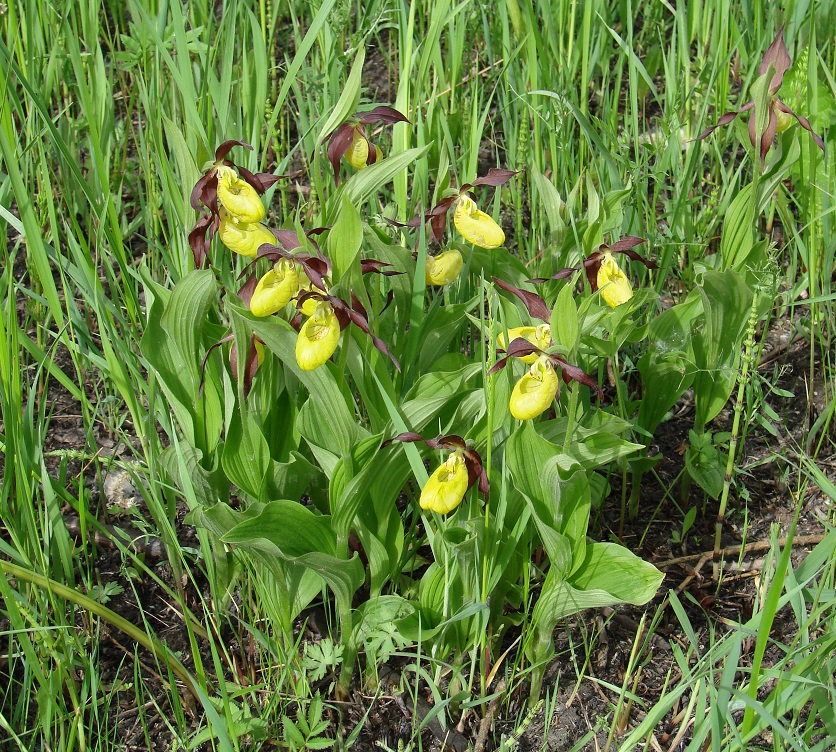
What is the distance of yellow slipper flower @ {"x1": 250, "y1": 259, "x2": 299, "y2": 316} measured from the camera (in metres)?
1.26

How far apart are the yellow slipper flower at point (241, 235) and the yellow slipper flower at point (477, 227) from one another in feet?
1.19

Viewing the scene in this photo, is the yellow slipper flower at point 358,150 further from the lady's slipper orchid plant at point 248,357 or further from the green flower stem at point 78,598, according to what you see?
the green flower stem at point 78,598

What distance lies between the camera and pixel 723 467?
1798 mm

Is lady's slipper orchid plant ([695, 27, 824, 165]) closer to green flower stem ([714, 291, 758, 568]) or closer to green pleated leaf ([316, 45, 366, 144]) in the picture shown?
green flower stem ([714, 291, 758, 568])

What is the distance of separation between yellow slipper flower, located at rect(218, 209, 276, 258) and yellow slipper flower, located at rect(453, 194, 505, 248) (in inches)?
14.3

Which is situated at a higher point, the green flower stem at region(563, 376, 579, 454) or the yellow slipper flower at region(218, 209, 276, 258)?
the yellow slipper flower at region(218, 209, 276, 258)

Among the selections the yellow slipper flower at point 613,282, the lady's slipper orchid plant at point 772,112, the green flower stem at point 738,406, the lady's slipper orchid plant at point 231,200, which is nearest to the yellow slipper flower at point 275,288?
the lady's slipper orchid plant at point 231,200

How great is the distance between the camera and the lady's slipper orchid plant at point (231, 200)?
1349 millimetres

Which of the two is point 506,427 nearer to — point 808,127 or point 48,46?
point 808,127

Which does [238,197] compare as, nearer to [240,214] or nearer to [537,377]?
[240,214]

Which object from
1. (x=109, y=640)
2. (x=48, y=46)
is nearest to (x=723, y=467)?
(x=109, y=640)

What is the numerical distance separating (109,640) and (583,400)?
1.07m

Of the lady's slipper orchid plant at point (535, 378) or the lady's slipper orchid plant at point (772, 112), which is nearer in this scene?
the lady's slipper orchid plant at point (535, 378)

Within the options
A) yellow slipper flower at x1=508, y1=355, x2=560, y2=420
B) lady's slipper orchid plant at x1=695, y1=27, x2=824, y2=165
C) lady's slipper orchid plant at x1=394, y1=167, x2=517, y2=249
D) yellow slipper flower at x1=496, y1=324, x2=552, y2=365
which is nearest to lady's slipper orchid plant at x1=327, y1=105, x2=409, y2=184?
lady's slipper orchid plant at x1=394, y1=167, x2=517, y2=249
